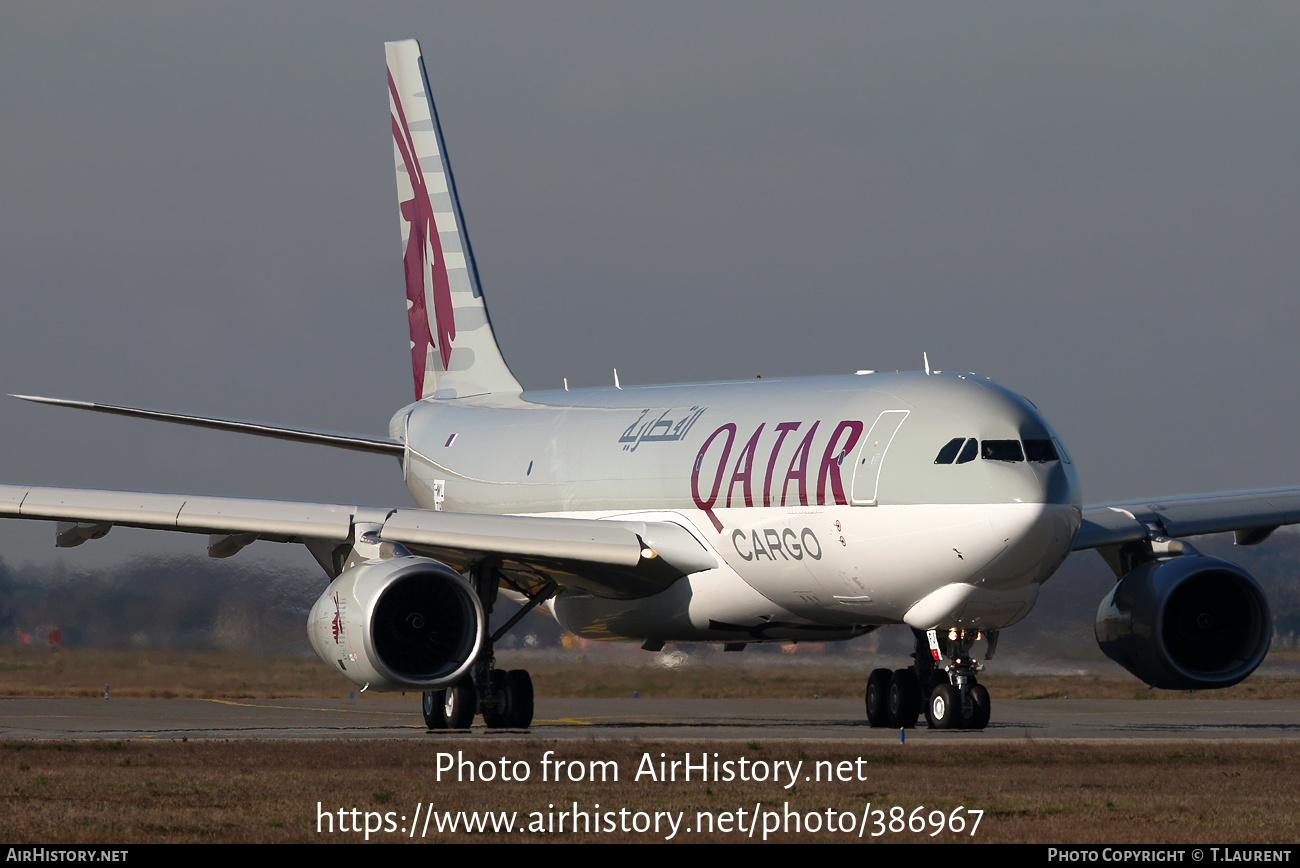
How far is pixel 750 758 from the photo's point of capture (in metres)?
16.5

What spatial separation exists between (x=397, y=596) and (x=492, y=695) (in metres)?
2.78

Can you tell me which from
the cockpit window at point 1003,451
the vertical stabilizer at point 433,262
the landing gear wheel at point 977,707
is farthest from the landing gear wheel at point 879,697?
the vertical stabilizer at point 433,262

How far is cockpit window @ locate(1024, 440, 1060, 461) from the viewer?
19.4m

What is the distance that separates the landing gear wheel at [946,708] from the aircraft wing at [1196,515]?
3220 millimetres

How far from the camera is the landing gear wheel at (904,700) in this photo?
21.8 m

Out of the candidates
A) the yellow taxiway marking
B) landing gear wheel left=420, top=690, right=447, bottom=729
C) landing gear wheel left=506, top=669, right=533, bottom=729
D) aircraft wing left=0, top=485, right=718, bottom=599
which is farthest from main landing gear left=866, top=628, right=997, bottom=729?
the yellow taxiway marking

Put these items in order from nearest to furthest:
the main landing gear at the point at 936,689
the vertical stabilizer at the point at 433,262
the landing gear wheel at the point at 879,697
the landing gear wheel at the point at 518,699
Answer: the main landing gear at the point at 936,689
the landing gear wheel at the point at 879,697
the landing gear wheel at the point at 518,699
the vertical stabilizer at the point at 433,262

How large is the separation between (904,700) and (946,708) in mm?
1343

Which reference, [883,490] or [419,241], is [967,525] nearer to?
[883,490]

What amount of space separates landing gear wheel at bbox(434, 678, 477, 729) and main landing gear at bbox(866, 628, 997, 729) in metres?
4.55

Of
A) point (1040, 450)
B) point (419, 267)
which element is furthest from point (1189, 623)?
point (419, 267)

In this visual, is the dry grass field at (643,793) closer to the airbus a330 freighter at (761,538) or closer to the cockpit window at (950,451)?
the airbus a330 freighter at (761,538)
